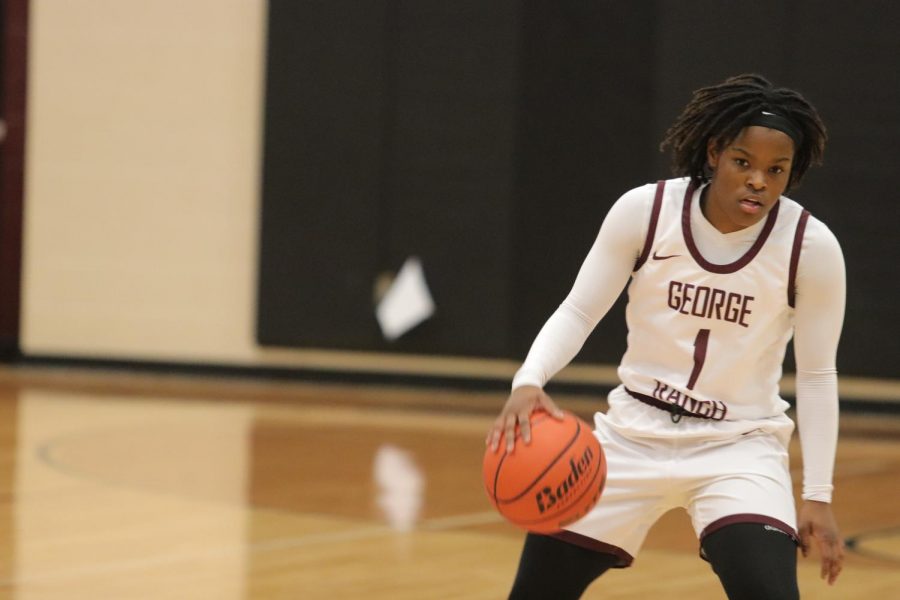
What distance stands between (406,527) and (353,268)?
479cm

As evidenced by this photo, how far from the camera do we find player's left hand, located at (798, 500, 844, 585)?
9.80 feet

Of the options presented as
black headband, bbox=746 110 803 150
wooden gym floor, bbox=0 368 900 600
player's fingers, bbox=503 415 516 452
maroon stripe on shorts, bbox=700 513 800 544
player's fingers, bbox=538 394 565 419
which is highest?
black headband, bbox=746 110 803 150

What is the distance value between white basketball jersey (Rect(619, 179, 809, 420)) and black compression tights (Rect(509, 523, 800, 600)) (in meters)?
0.28

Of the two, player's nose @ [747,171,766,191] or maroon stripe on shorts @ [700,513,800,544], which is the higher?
player's nose @ [747,171,766,191]

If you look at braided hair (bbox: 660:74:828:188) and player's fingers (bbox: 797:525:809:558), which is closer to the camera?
player's fingers (bbox: 797:525:809:558)

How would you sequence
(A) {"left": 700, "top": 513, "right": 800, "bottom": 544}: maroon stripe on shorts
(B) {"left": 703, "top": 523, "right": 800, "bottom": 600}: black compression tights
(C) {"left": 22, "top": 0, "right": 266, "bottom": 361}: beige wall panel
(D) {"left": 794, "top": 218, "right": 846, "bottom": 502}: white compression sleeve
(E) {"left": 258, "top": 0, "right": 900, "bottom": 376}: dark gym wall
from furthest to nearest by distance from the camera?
(C) {"left": 22, "top": 0, "right": 266, "bottom": 361}: beige wall panel
(E) {"left": 258, "top": 0, "right": 900, "bottom": 376}: dark gym wall
(D) {"left": 794, "top": 218, "right": 846, "bottom": 502}: white compression sleeve
(A) {"left": 700, "top": 513, "right": 800, "bottom": 544}: maroon stripe on shorts
(B) {"left": 703, "top": 523, "right": 800, "bottom": 600}: black compression tights

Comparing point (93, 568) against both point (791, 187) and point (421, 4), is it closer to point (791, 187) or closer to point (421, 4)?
point (791, 187)

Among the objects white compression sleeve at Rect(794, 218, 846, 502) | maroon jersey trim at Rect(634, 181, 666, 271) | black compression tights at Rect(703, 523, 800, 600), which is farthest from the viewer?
maroon jersey trim at Rect(634, 181, 666, 271)

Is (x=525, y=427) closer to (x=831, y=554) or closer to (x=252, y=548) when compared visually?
(x=831, y=554)

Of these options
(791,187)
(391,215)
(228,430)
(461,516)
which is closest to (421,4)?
(391,215)

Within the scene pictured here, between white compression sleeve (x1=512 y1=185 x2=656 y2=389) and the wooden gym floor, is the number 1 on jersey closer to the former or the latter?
white compression sleeve (x1=512 y1=185 x2=656 y2=389)

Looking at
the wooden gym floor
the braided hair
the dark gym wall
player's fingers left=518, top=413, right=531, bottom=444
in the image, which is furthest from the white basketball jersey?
the dark gym wall

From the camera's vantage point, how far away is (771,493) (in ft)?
9.92

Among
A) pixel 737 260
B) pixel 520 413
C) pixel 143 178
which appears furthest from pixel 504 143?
pixel 520 413
